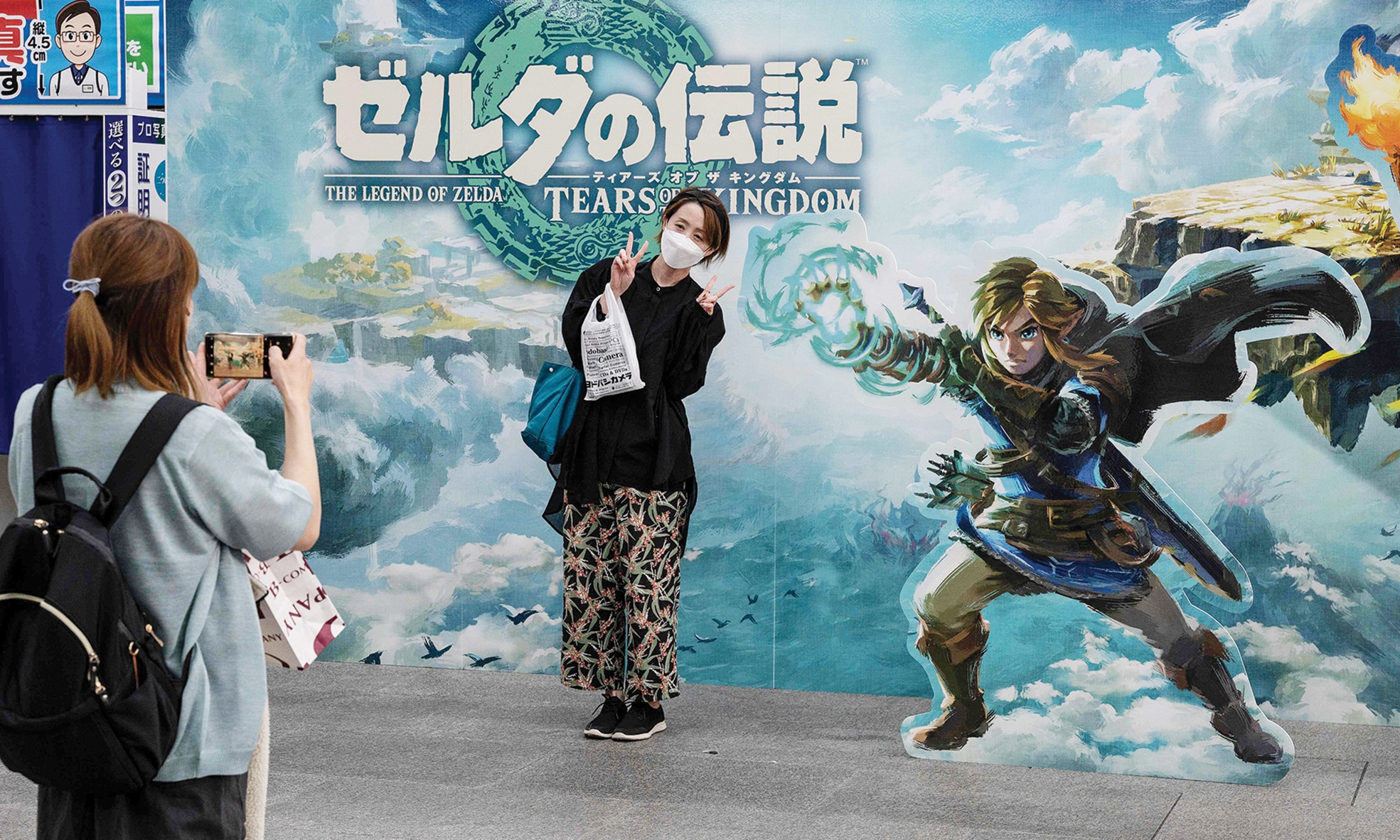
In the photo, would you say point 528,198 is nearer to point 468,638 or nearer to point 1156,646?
point 468,638

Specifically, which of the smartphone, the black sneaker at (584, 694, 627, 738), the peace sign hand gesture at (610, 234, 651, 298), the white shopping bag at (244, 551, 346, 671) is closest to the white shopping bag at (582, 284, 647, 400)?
the peace sign hand gesture at (610, 234, 651, 298)

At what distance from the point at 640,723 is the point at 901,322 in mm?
1526

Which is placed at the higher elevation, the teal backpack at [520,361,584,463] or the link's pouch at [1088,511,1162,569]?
the teal backpack at [520,361,584,463]

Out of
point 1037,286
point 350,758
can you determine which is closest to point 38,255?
point 350,758

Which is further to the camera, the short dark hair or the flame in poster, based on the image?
the short dark hair

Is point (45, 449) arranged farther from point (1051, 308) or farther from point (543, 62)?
point (543, 62)

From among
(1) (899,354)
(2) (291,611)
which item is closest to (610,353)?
(1) (899,354)

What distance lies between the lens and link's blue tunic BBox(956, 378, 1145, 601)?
13.1 feet

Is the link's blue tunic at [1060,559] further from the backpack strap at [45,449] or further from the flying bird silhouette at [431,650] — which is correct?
the backpack strap at [45,449]

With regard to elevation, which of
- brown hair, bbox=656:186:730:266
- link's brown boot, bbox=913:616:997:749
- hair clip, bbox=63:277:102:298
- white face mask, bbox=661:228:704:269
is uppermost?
brown hair, bbox=656:186:730:266

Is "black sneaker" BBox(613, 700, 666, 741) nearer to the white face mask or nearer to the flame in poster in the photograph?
the white face mask

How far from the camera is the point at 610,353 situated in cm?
413

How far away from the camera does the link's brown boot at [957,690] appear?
156 inches

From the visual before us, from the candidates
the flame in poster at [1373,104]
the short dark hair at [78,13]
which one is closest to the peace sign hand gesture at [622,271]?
the flame in poster at [1373,104]
